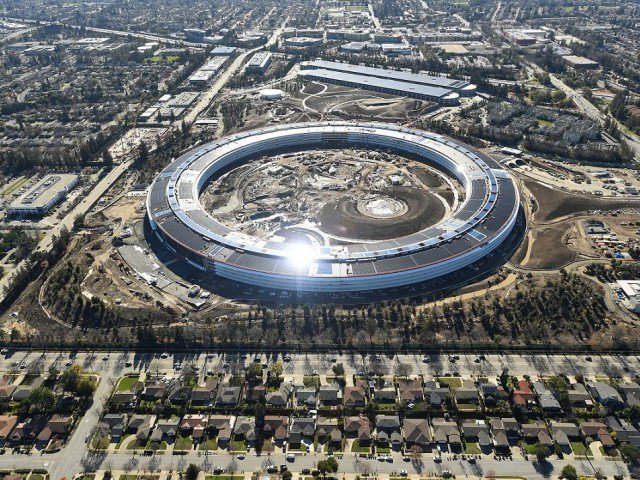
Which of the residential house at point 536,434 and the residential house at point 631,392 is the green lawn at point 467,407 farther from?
the residential house at point 631,392

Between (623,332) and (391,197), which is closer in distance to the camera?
(623,332)

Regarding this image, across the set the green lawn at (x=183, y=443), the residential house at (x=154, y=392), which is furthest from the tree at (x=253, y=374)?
the residential house at (x=154, y=392)

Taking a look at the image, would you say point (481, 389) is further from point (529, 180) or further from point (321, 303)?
point (529, 180)

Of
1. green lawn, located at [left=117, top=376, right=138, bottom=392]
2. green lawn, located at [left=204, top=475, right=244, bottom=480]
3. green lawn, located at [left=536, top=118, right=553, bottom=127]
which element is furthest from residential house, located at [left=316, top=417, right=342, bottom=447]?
green lawn, located at [left=536, top=118, right=553, bottom=127]

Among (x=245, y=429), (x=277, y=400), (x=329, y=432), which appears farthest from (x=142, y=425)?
(x=329, y=432)

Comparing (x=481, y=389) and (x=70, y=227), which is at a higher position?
(x=481, y=389)

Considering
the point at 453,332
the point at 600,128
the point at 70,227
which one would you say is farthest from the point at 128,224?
the point at 600,128

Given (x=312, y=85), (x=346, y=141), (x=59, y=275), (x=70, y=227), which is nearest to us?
(x=59, y=275)

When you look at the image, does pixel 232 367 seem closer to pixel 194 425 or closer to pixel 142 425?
pixel 194 425
